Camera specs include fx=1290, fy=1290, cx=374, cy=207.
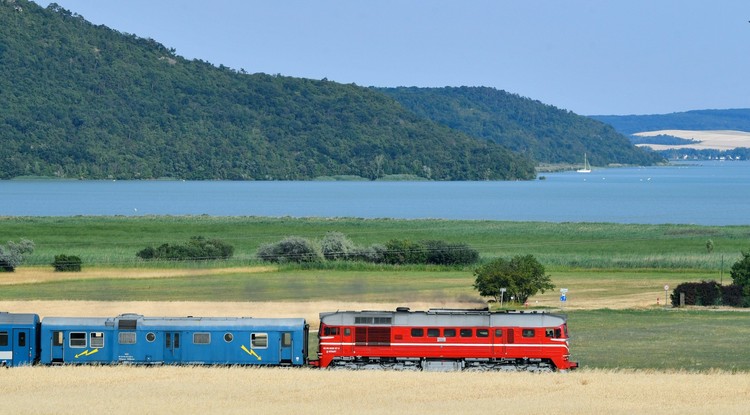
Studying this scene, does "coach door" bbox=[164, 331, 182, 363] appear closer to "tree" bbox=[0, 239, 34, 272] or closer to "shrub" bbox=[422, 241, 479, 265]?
"tree" bbox=[0, 239, 34, 272]

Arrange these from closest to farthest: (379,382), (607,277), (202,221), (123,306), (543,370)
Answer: (379,382) < (543,370) < (123,306) < (607,277) < (202,221)

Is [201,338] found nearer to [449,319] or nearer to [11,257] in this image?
[449,319]

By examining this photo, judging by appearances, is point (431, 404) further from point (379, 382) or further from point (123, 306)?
point (123, 306)

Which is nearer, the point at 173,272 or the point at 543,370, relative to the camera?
the point at 543,370

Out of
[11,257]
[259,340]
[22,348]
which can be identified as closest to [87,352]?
[22,348]

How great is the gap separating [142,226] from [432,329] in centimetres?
10326

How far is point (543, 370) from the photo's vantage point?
42844 millimetres

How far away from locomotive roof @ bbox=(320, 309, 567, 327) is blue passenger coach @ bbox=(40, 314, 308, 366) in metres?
1.65

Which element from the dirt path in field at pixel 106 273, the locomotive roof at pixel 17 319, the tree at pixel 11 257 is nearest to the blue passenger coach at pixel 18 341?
the locomotive roof at pixel 17 319

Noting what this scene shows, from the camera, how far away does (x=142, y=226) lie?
142750 millimetres

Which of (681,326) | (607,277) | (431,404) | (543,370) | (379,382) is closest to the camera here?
(431,404)

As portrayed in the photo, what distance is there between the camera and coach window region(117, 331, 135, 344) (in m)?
43.9

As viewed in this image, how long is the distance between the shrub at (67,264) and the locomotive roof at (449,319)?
4852cm

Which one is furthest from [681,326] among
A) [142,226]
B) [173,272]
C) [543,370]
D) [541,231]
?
[142,226]
